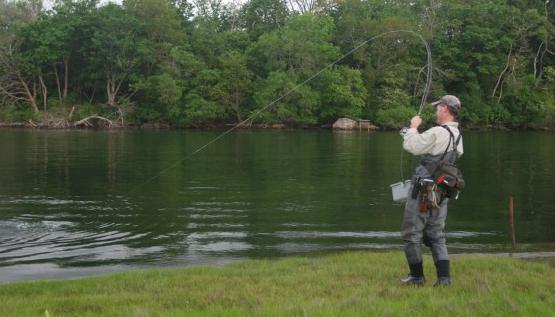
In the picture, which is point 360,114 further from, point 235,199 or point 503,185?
point 235,199

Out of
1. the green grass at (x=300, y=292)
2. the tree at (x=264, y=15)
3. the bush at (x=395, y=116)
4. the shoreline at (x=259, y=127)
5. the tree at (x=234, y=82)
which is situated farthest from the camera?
the tree at (x=264, y=15)

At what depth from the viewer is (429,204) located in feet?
24.2

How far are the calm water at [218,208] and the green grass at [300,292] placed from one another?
260 centimetres

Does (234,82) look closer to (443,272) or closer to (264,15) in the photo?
(264,15)

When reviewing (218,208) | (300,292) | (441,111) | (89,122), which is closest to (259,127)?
(89,122)

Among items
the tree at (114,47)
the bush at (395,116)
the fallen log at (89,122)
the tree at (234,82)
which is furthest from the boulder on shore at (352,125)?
the fallen log at (89,122)

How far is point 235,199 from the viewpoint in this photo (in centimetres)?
1995

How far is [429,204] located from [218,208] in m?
11.4

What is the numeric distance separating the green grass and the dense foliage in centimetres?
6128

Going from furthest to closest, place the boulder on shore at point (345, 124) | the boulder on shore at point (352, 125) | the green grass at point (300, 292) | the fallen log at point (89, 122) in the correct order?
the boulder on shore at point (345, 124)
the boulder on shore at point (352, 125)
the fallen log at point (89, 122)
the green grass at point (300, 292)

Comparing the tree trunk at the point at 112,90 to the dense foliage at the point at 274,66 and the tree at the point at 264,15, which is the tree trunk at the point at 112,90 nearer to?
the dense foliage at the point at 274,66

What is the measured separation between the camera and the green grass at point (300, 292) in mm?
6039

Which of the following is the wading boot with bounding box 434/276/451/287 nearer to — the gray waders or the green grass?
the gray waders

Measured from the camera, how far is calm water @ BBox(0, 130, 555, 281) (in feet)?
42.4
